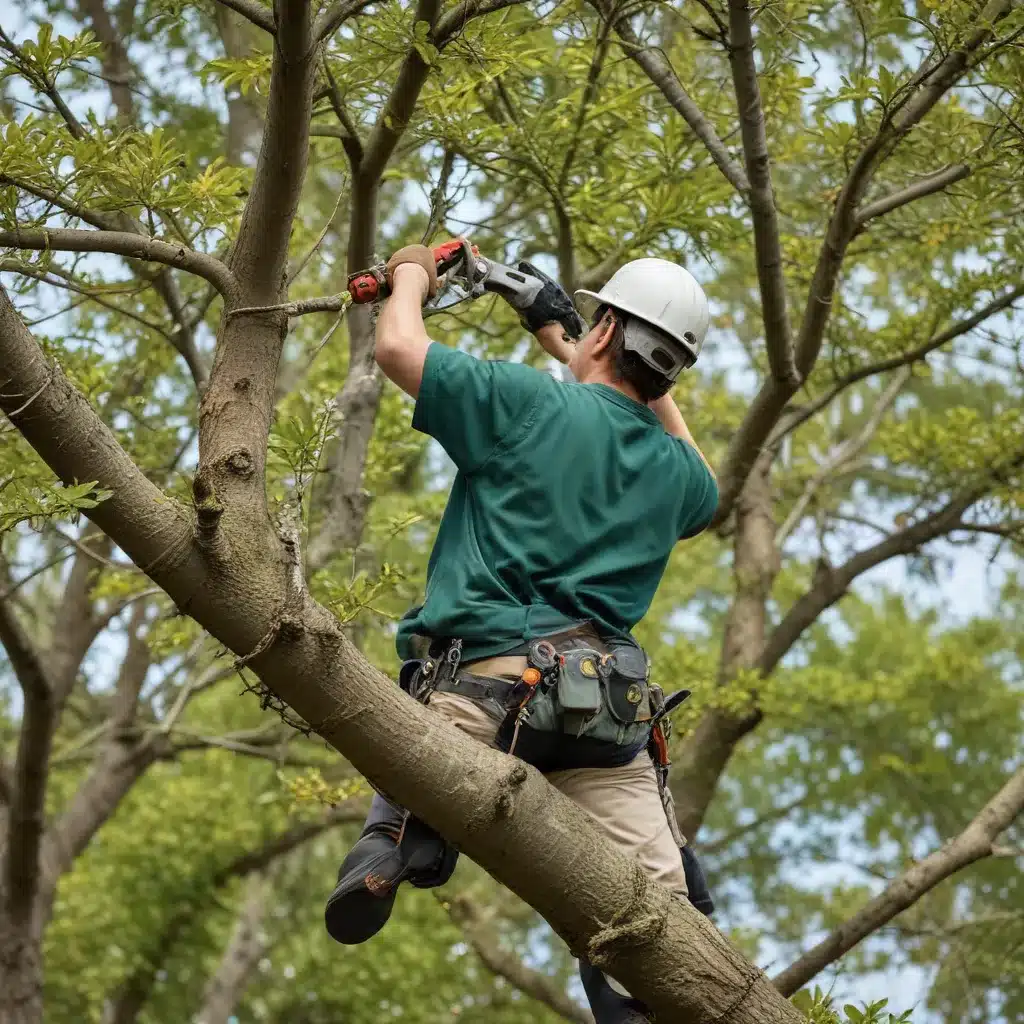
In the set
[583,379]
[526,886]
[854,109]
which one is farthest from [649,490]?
[854,109]

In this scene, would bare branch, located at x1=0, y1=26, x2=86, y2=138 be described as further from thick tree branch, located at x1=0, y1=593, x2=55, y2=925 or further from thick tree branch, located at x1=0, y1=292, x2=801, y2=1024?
thick tree branch, located at x1=0, y1=593, x2=55, y2=925

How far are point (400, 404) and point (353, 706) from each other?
5.13 m

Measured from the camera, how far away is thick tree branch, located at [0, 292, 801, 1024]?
3.42m

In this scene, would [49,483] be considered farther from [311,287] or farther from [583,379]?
[311,287]

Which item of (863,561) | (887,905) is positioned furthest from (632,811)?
(863,561)

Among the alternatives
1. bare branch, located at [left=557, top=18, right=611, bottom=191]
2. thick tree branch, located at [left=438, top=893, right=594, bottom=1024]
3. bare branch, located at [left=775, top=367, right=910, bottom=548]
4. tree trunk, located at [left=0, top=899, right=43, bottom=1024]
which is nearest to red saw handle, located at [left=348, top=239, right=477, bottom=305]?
bare branch, located at [left=557, top=18, right=611, bottom=191]

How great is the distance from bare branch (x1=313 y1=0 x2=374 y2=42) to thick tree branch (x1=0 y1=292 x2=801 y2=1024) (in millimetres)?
1150

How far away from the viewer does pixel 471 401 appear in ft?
12.4

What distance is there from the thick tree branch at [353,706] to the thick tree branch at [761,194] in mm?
A: 2376

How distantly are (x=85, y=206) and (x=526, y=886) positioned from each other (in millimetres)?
2285

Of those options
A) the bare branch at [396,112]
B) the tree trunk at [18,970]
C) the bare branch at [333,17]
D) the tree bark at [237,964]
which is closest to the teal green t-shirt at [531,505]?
the bare branch at [333,17]

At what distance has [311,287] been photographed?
37.6 ft

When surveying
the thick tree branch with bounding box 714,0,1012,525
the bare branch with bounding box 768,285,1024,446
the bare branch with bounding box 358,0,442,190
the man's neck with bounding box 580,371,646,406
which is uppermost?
the bare branch with bounding box 768,285,1024,446

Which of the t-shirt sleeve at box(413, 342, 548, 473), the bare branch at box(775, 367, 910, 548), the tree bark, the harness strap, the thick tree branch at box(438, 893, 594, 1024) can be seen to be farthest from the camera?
the tree bark
